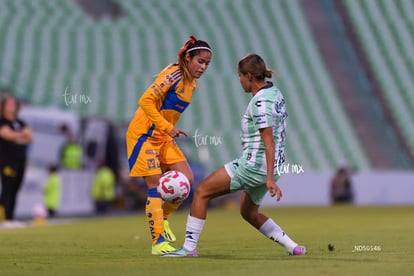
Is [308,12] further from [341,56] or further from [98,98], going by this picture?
[98,98]

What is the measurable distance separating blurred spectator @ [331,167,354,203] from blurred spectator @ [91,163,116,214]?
242 inches

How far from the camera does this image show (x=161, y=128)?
30.3 ft

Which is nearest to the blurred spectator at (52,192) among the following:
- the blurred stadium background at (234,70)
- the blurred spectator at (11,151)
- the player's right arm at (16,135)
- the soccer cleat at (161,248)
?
the blurred stadium background at (234,70)

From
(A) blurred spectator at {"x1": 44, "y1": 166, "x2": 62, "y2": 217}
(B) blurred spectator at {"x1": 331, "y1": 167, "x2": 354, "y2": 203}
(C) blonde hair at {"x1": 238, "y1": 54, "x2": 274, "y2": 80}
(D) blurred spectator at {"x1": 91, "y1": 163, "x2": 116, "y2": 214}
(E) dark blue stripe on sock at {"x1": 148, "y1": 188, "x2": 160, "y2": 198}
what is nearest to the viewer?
(C) blonde hair at {"x1": 238, "y1": 54, "x2": 274, "y2": 80}

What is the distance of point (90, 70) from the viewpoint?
31.5m

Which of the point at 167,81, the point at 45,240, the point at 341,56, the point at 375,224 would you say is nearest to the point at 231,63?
the point at 341,56

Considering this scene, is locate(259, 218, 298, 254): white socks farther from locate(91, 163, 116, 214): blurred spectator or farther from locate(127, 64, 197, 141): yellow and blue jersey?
locate(91, 163, 116, 214): blurred spectator

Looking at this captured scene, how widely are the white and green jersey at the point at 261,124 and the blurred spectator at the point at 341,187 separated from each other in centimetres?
1901

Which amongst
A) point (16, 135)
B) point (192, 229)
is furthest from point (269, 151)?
point (16, 135)

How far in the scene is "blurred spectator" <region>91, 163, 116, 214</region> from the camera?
24766 millimetres

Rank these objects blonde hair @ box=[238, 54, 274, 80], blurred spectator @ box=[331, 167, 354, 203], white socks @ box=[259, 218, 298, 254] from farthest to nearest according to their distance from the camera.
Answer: blurred spectator @ box=[331, 167, 354, 203], white socks @ box=[259, 218, 298, 254], blonde hair @ box=[238, 54, 274, 80]

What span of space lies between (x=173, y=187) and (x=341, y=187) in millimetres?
19066

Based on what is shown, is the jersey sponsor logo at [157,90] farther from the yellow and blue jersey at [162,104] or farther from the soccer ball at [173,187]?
the soccer ball at [173,187]

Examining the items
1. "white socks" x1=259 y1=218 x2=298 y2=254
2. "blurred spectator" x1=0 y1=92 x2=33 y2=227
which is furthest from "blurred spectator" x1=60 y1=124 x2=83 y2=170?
"white socks" x1=259 y1=218 x2=298 y2=254
